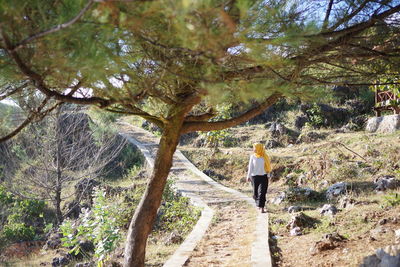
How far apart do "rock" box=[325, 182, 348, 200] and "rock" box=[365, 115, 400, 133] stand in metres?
4.20

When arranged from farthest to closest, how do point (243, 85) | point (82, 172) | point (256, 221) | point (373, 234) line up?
point (82, 172) → point (256, 221) → point (373, 234) → point (243, 85)

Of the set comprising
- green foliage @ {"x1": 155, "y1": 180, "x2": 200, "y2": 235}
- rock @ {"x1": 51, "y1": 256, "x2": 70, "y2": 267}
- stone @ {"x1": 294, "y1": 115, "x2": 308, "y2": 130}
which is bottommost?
rock @ {"x1": 51, "y1": 256, "x2": 70, "y2": 267}

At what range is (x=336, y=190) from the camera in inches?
290

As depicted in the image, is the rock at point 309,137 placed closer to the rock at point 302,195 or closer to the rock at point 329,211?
Answer: the rock at point 302,195

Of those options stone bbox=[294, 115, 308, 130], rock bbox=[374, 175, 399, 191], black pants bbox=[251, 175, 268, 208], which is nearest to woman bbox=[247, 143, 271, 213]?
black pants bbox=[251, 175, 268, 208]

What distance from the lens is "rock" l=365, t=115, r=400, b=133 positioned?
34.3ft

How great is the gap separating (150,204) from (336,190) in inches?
185

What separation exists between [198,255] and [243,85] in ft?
10.3

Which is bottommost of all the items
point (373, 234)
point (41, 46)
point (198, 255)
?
point (198, 255)

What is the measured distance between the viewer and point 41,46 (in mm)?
2062

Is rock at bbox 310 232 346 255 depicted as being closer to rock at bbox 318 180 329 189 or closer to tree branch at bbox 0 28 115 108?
tree branch at bbox 0 28 115 108

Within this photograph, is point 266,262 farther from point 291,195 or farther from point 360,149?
point 360,149

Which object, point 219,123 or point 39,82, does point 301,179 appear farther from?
point 39,82

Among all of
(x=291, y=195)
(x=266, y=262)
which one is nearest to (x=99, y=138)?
(x=291, y=195)
